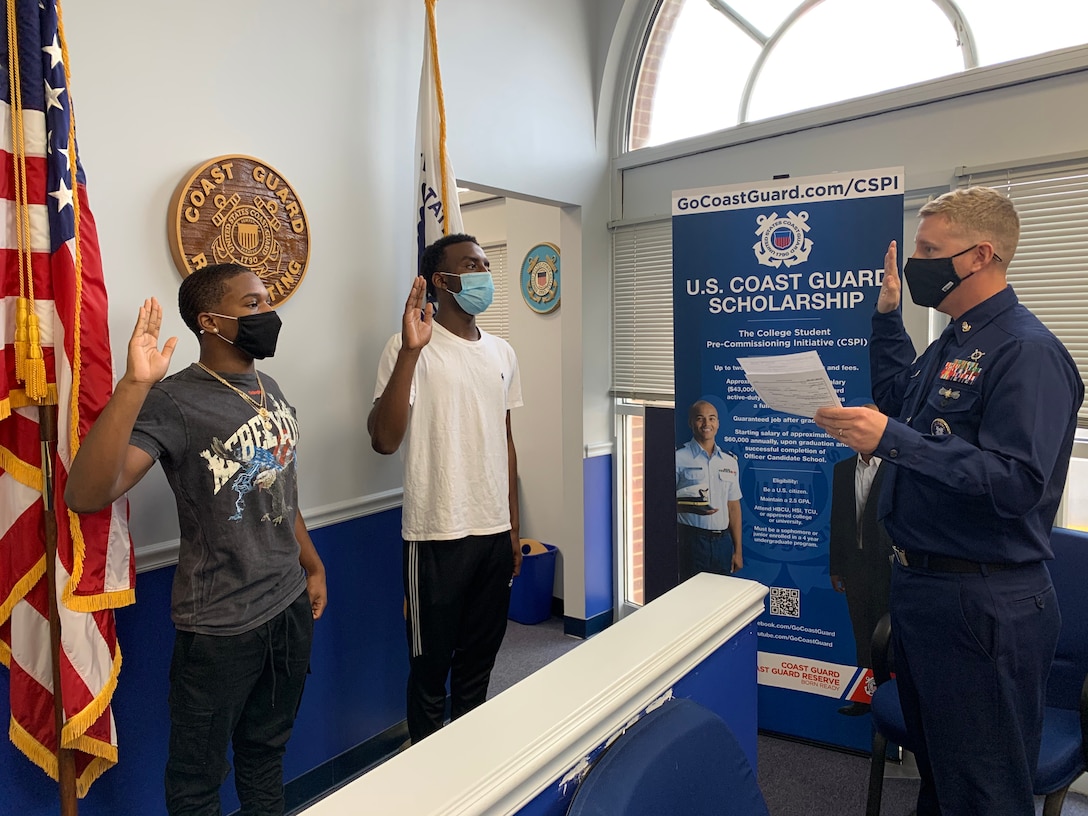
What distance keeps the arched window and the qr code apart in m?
1.91

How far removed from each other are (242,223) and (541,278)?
2029 millimetres

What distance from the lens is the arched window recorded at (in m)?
2.46

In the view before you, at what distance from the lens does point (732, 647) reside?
135cm

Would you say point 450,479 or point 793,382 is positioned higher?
point 793,382

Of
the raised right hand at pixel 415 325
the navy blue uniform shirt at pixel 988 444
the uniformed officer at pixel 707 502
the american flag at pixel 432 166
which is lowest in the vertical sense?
the uniformed officer at pixel 707 502

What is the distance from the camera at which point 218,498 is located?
1.53 m

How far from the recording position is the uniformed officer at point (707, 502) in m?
2.51

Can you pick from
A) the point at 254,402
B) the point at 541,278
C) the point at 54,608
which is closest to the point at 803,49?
the point at 541,278

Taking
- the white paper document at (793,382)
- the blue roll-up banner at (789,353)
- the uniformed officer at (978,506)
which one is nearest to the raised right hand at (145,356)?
the white paper document at (793,382)

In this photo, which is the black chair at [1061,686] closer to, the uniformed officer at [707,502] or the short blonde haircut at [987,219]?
the uniformed officer at [707,502]

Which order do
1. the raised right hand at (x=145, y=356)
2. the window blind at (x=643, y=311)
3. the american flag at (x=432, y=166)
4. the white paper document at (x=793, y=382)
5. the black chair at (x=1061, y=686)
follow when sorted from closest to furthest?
the raised right hand at (x=145, y=356) < the white paper document at (x=793, y=382) < the black chair at (x=1061, y=686) < the american flag at (x=432, y=166) < the window blind at (x=643, y=311)

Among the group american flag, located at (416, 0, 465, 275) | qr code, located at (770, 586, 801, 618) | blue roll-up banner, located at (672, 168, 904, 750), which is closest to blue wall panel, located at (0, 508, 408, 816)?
american flag, located at (416, 0, 465, 275)

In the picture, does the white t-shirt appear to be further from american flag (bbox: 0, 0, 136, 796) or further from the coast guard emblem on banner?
the coast guard emblem on banner

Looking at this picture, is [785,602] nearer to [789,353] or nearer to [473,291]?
[789,353]
